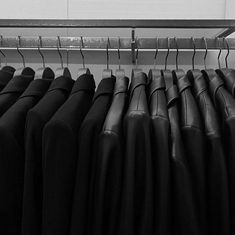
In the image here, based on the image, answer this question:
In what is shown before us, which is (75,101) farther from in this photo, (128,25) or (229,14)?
(229,14)

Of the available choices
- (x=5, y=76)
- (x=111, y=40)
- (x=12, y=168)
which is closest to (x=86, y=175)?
(x=12, y=168)

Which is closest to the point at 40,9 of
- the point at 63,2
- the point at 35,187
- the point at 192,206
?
the point at 63,2

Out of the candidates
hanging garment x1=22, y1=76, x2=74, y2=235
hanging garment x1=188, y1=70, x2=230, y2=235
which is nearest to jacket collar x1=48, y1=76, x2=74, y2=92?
hanging garment x1=22, y1=76, x2=74, y2=235

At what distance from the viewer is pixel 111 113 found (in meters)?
0.58

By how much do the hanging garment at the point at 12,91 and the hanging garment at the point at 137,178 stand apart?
0.99ft

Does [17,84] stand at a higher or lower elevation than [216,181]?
higher

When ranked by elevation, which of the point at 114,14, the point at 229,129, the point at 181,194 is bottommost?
the point at 181,194

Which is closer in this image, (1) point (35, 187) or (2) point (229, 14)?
(1) point (35, 187)

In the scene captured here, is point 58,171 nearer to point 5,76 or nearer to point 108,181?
point 108,181

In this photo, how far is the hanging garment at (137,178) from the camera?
511mm

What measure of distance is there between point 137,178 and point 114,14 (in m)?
0.74

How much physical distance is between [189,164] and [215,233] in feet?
0.48

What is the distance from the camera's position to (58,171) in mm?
519

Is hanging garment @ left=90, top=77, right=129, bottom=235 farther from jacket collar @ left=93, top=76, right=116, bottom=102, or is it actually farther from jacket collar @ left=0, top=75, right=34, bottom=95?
jacket collar @ left=0, top=75, right=34, bottom=95
